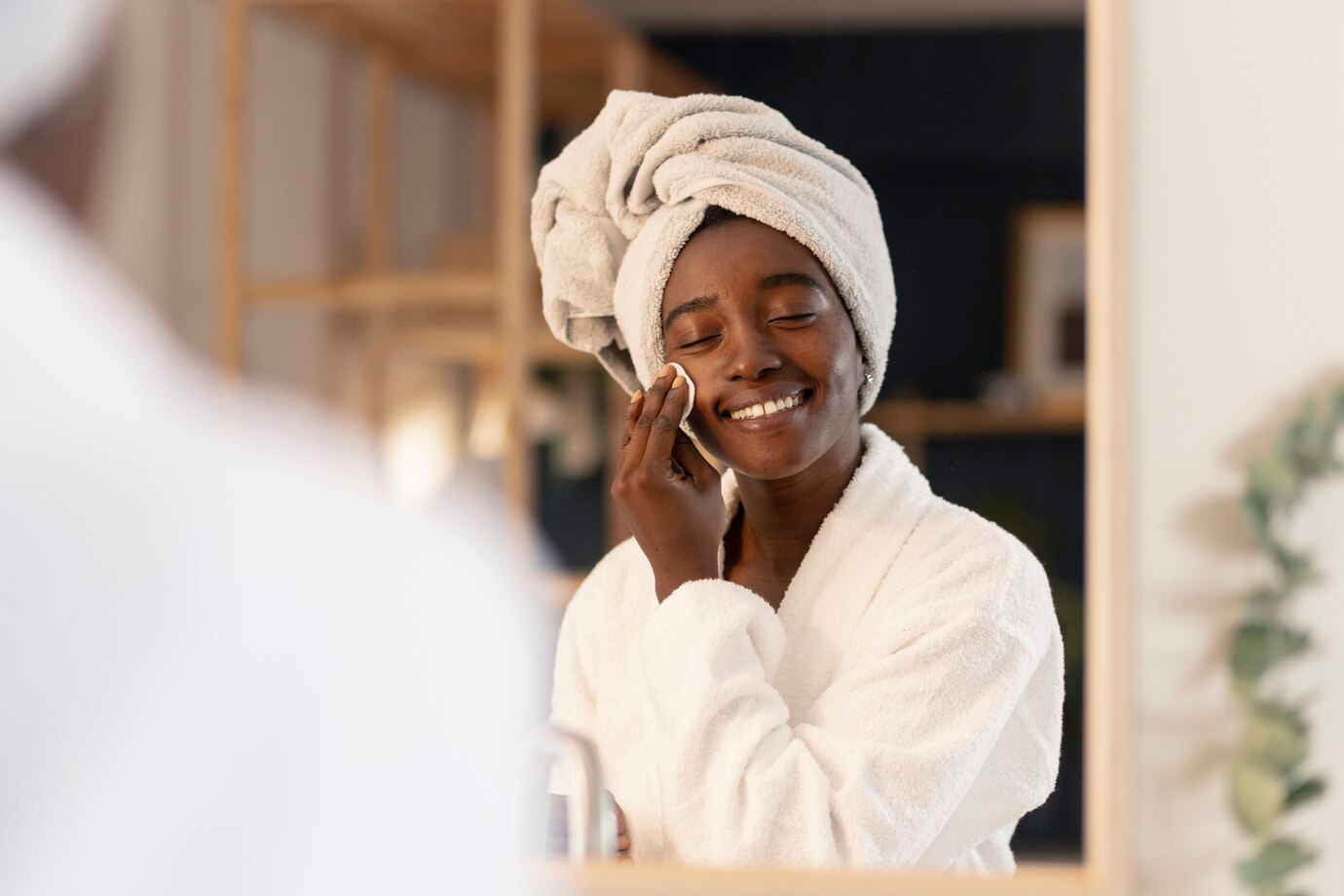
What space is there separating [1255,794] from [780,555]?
0.73 ft

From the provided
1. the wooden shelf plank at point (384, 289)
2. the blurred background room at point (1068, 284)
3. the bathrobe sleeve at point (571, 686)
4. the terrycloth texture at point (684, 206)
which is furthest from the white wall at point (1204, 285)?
the wooden shelf plank at point (384, 289)

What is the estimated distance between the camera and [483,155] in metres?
0.94

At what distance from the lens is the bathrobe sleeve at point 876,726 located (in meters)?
0.49

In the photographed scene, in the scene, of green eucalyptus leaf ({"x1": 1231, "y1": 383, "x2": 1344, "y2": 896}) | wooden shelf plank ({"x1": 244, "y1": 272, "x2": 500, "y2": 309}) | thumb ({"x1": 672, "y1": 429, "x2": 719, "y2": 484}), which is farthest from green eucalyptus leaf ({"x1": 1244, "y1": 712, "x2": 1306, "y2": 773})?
wooden shelf plank ({"x1": 244, "y1": 272, "x2": 500, "y2": 309})

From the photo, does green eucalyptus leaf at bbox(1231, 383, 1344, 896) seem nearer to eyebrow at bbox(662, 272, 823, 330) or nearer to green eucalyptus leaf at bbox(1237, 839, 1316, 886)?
green eucalyptus leaf at bbox(1237, 839, 1316, 886)

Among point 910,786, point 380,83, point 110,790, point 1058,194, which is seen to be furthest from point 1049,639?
point 380,83

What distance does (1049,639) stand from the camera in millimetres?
502

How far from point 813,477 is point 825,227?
0.10 m

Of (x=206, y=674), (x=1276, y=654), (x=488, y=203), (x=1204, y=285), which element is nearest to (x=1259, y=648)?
(x=1276, y=654)

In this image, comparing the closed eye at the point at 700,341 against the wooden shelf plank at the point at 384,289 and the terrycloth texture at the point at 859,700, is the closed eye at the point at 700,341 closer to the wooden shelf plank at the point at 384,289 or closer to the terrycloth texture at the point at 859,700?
the terrycloth texture at the point at 859,700

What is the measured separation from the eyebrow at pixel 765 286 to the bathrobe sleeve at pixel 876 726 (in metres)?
0.11

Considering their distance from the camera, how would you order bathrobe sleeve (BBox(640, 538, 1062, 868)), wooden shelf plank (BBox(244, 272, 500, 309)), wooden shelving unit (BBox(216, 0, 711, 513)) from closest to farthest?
1. bathrobe sleeve (BBox(640, 538, 1062, 868))
2. wooden shelving unit (BBox(216, 0, 711, 513))
3. wooden shelf plank (BBox(244, 272, 500, 309))

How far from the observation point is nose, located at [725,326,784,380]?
49 cm

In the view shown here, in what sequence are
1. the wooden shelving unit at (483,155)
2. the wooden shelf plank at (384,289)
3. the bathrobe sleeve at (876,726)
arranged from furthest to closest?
the wooden shelf plank at (384,289), the wooden shelving unit at (483,155), the bathrobe sleeve at (876,726)
